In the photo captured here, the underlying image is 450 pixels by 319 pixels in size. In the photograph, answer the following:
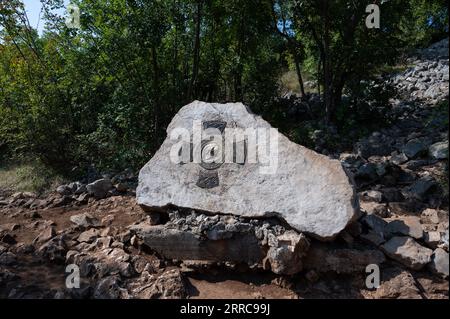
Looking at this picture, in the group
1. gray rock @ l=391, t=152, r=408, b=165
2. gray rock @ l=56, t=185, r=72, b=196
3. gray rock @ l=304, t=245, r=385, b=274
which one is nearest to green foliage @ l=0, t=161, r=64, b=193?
gray rock @ l=56, t=185, r=72, b=196

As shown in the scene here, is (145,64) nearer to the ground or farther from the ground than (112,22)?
nearer to the ground

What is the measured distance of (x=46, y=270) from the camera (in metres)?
4.06

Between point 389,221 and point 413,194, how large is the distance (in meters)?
0.79

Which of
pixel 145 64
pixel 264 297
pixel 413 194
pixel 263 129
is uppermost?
pixel 145 64

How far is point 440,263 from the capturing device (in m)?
3.32

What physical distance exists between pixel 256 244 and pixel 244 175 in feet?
2.28

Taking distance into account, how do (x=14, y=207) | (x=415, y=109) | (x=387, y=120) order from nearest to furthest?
(x=14, y=207) → (x=387, y=120) → (x=415, y=109)

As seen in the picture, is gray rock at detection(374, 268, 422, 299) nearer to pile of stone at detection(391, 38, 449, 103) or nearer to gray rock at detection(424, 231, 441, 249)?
gray rock at detection(424, 231, 441, 249)

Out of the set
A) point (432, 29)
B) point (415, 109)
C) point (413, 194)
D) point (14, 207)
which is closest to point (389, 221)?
point (413, 194)

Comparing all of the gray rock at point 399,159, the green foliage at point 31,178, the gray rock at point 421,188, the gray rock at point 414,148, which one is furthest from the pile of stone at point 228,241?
the green foliage at point 31,178

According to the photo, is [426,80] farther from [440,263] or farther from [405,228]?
[440,263]

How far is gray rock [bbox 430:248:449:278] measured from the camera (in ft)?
10.8
